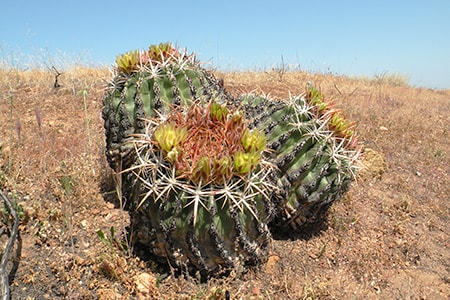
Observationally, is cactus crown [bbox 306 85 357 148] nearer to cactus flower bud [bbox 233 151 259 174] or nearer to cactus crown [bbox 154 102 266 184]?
cactus crown [bbox 154 102 266 184]

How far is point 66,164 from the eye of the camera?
4.17m

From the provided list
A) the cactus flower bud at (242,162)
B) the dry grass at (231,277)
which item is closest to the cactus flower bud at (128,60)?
the dry grass at (231,277)

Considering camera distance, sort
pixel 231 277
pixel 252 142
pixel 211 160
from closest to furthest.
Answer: pixel 211 160 < pixel 252 142 < pixel 231 277

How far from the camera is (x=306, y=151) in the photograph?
3.28 meters

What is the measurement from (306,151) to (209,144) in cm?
95

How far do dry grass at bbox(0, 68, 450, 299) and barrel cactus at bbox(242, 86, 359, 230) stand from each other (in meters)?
0.44

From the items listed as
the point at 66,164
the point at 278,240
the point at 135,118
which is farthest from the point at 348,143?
the point at 66,164

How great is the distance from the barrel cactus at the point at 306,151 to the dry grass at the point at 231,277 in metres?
0.44

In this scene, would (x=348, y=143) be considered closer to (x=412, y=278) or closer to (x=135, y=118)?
(x=412, y=278)

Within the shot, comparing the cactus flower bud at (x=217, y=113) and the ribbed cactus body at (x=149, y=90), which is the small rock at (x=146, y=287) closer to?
the ribbed cactus body at (x=149, y=90)

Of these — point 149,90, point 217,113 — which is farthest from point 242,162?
point 149,90

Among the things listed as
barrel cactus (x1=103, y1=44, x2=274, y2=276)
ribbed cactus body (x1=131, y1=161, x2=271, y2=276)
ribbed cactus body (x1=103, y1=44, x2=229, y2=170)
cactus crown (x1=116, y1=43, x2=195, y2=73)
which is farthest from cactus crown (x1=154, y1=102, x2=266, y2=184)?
cactus crown (x1=116, y1=43, x2=195, y2=73)

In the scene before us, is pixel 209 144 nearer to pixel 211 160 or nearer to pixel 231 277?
pixel 211 160

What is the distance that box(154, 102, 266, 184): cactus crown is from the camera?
2.54 metres
